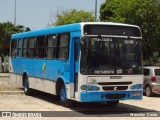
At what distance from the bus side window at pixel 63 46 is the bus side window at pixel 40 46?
1.87m

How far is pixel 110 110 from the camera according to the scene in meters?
14.8

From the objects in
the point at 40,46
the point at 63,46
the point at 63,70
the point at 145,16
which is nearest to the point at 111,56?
the point at 63,70

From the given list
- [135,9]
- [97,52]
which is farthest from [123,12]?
[97,52]

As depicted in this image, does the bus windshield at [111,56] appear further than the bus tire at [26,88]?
No

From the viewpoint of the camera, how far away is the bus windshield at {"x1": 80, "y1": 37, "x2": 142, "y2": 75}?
1371 centimetres

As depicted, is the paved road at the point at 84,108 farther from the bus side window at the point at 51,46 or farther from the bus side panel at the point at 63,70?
the bus side window at the point at 51,46

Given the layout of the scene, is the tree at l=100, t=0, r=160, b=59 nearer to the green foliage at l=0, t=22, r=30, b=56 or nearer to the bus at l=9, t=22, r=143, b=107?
the bus at l=9, t=22, r=143, b=107

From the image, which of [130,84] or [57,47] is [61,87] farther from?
[130,84]

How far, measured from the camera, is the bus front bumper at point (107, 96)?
13566mm

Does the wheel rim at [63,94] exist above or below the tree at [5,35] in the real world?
below

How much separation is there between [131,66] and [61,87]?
9.41 ft

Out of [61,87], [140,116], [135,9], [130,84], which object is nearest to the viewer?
[140,116]

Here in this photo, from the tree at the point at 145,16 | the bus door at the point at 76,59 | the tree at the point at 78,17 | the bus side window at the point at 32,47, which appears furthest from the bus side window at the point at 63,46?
the tree at the point at 78,17

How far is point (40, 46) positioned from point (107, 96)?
5.21 metres
